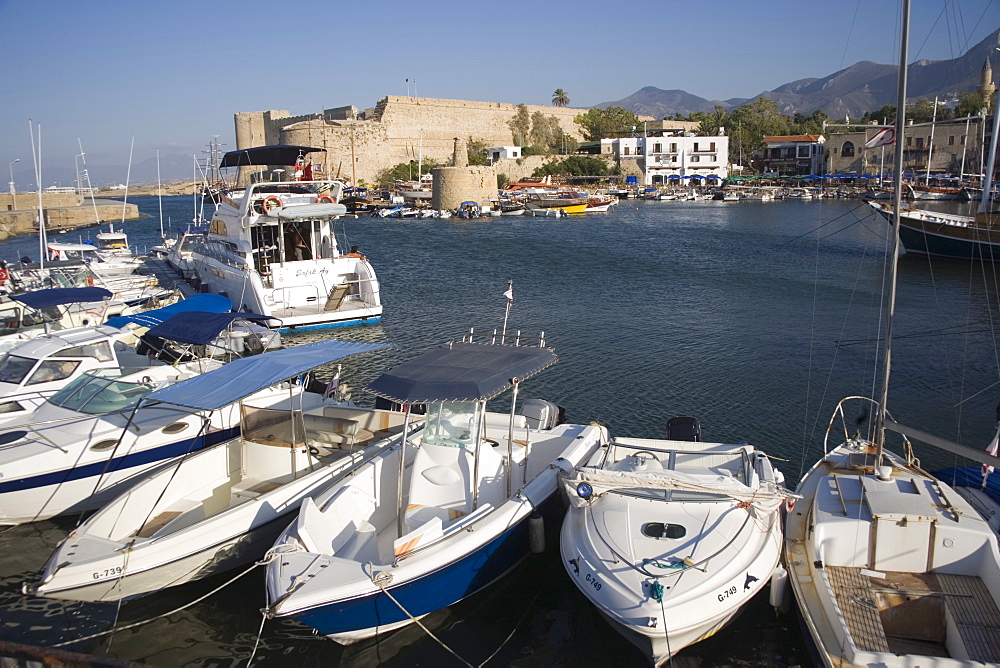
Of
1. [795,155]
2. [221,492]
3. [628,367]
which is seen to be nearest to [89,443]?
[221,492]

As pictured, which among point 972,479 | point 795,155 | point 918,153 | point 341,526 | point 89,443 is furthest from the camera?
point 795,155

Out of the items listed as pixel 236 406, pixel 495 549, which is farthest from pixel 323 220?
pixel 495 549

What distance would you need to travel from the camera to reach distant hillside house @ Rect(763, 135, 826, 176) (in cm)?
9750

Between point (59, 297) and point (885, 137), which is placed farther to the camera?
point (59, 297)

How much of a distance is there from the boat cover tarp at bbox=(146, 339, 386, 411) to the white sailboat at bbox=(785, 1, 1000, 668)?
6065mm

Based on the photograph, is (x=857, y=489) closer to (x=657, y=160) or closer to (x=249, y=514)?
(x=249, y=514)

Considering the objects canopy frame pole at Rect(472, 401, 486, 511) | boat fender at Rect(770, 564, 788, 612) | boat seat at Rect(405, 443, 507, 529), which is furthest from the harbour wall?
boat fender at Rect(770, 564, 788, 612)

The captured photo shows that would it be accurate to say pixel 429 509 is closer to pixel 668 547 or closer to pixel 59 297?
pixel 668 547

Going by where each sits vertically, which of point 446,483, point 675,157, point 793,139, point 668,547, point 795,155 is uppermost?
point 793,139

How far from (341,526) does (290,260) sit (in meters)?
16.7

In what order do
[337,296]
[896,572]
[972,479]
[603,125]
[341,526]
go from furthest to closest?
[603,125] < [337,296] < [972,479] < [341,526] < [896,572]

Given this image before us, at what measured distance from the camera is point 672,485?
721cm

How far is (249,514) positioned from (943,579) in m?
6.86

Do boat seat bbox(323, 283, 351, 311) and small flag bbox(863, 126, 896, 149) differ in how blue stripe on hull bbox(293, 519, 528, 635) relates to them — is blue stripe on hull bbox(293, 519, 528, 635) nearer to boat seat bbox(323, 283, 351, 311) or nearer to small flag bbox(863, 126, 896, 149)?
small flag bbox(863, 126, 896, 149)
